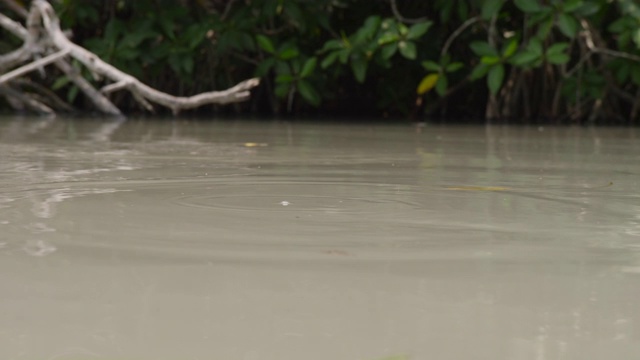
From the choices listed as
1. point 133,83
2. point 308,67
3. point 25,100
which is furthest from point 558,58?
point 25,100

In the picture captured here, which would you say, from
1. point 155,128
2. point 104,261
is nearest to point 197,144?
point 155,128

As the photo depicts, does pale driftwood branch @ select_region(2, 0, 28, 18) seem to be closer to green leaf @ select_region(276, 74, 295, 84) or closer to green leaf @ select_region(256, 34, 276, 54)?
green leaf @ select_region(256, 34, 276, 54)

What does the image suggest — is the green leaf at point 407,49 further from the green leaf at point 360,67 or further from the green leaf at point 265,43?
the green leaf at point 265,43

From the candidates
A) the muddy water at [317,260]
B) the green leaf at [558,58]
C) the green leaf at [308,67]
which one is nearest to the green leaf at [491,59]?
the green leaf at [558,58]

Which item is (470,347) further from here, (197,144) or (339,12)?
(339,12)

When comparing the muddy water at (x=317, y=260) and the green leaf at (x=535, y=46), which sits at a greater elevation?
the green leaf at (x=535, y=46)

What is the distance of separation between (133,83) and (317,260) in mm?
4111

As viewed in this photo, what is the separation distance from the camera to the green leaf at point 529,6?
5.83 metres

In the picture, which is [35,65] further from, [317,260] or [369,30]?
[317,260]

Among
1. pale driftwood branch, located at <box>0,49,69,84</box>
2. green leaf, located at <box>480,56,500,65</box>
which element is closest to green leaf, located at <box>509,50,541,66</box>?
green leaf, located at <box>480,56,500,65</box>

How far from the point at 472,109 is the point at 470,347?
7045 millimetres

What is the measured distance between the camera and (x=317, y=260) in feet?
5.08

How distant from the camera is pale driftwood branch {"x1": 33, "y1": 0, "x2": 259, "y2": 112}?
535cm

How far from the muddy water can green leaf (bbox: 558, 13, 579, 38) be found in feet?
8.21
